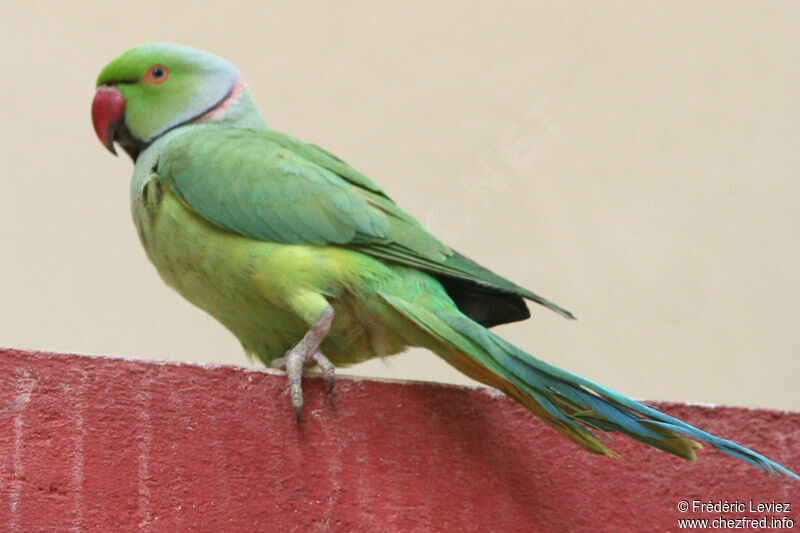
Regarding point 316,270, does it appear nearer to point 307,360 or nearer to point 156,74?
point 307,360

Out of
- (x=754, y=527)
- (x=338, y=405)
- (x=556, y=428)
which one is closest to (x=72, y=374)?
(x=338, y=405)

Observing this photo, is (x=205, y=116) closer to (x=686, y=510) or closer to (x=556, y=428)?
(x=556, y=428)

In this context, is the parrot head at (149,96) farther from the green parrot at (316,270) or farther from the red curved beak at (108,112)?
the green parrot at (316,270)

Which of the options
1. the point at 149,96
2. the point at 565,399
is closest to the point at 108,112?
the point at 149,96

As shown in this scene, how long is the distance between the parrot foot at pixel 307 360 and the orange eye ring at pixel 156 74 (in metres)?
0.90

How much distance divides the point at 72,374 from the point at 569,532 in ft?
3.42

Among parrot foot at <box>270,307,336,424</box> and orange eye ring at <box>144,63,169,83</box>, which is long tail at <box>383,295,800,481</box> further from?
orange eye ring at <box>144,63,169,83</box>

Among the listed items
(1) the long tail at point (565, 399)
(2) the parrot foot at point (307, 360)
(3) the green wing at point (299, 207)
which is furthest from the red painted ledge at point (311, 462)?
(3) the green wing at point (299, 207)

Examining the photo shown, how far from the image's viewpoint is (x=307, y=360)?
6.61 ft

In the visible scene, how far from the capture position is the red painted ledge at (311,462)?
175cm

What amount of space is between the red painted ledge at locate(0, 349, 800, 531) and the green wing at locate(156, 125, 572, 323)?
0.28 metres

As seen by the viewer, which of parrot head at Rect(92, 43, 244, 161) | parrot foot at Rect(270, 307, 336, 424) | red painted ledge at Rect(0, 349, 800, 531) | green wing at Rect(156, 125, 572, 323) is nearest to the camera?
red painted ledge at Rect(0, 349, 800, 531)

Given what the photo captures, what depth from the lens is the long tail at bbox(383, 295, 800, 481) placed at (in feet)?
6.01

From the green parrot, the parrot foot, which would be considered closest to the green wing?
the green parrot
